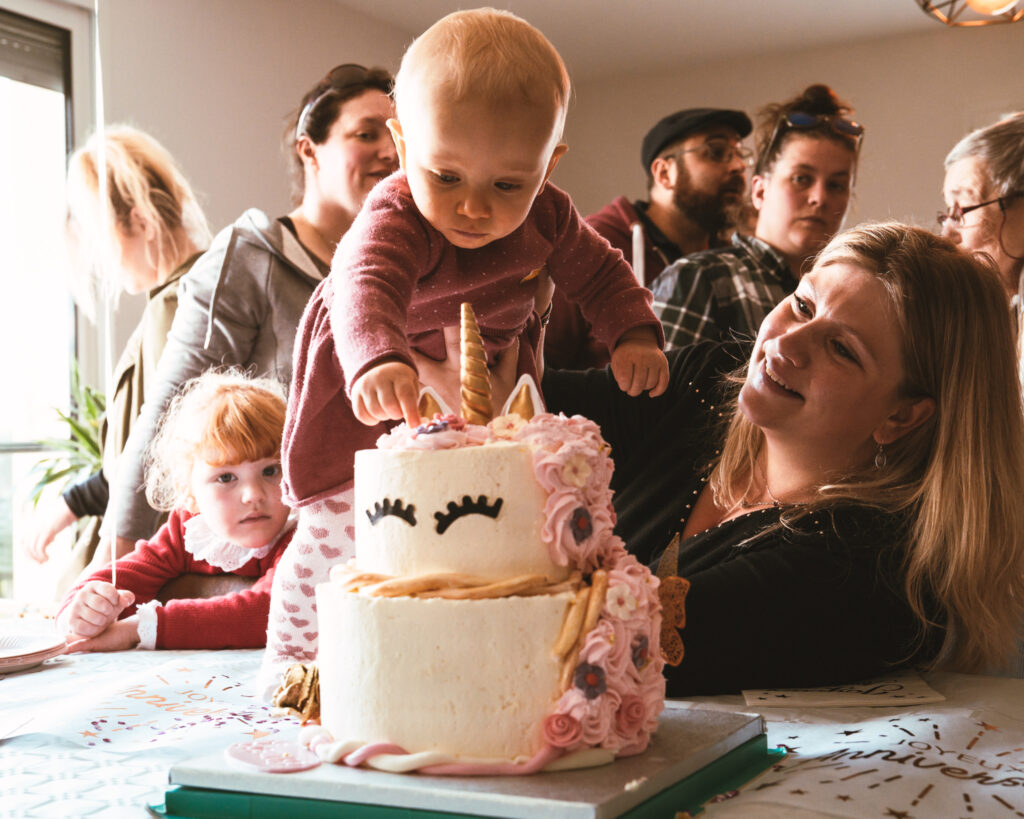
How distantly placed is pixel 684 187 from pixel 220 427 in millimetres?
1912

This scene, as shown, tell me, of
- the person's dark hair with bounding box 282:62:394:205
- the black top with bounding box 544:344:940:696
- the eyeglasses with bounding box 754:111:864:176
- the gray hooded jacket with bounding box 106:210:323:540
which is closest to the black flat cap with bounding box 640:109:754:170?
the eyeglasses with bounding box 754:111:864:176

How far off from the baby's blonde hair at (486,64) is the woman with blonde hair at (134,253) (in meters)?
1.68

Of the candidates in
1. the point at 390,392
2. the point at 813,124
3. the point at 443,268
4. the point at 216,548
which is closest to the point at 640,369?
the point at 443,268

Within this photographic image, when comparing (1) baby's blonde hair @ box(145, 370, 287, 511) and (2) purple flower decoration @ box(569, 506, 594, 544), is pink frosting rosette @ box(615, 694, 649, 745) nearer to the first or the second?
(2) purple flower decoration @ box(569, 506, 594, 544)

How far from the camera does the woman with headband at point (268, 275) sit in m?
2.34

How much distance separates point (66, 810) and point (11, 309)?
11.8 ft

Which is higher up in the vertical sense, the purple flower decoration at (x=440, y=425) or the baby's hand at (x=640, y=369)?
the baby's hand at (x=640, y=369)

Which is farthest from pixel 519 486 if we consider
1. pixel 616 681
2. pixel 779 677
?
pixel 779 677

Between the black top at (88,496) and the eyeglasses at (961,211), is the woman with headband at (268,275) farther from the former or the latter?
the eyeglasses at (961,211)

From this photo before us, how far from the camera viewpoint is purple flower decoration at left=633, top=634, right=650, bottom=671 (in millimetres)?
1007

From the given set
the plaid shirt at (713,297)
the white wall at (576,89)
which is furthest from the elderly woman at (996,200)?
the white wall at (576,89)

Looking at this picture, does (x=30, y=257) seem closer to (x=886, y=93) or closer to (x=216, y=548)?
(x=216, y=548)

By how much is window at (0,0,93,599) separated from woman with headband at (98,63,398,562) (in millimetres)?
1994

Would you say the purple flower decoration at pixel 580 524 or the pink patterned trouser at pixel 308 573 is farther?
the pink patterned trouser at pixel 308 573
